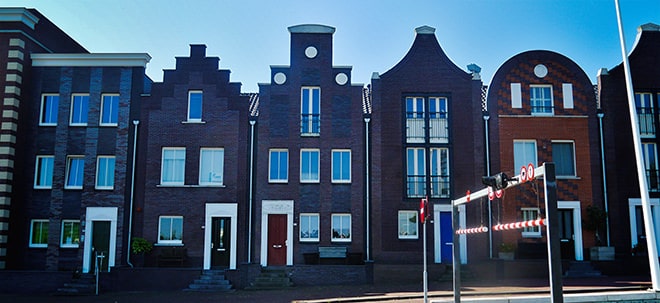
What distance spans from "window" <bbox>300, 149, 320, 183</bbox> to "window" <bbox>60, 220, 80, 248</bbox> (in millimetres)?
10047

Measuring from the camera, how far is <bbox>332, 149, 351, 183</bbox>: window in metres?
24.9

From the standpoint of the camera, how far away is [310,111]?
25.3m

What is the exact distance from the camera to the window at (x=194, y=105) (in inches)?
1000

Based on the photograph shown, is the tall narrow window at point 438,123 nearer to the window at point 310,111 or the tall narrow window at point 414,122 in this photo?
the tall narrow window at point 414,122

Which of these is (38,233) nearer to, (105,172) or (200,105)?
(105,172)

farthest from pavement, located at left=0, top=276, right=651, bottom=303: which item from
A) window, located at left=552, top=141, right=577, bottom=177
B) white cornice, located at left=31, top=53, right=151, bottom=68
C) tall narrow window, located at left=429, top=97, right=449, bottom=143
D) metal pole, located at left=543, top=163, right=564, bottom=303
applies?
white cornice, located at left=31, top=53, right=151, bottom=68

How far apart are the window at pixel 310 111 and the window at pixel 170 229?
6.67 metres

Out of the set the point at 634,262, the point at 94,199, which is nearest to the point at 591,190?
the point at 634,262

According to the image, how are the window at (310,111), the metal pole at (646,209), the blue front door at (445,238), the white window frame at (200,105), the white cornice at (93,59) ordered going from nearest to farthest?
the metal pole at (646,209)
the blue front door at (445,238)
the window at (310,111)
the white window frame at (200,105)
the white cornice at (93,59)

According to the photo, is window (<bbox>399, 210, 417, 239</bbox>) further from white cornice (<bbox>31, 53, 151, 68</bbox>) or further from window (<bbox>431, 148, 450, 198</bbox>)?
white cornice (<bbox>31, 53, 151, 68</bbox>)

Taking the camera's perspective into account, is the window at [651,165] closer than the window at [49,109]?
Yes

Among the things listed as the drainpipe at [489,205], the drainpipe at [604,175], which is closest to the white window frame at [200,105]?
the drainpipe at [489,205]

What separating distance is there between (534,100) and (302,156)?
419 inches

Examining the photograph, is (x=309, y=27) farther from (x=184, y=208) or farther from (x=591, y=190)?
(x=591, y=190)
